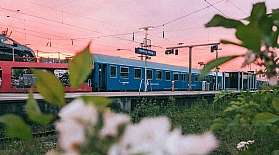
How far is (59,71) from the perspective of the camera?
23359mm

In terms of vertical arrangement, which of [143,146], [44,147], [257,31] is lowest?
[44,147]

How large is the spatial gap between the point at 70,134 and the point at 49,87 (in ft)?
0.67

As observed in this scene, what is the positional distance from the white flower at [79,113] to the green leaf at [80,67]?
0.44 feet

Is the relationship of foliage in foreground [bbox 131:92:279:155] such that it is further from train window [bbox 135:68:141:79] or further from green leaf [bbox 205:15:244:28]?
train window [bbox 135:68:141:79]

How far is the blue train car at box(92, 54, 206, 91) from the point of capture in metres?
26.9

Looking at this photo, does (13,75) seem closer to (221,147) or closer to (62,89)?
(221,147)

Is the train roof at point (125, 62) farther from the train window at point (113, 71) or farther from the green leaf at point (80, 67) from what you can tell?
the green leaf at point (80, 67)

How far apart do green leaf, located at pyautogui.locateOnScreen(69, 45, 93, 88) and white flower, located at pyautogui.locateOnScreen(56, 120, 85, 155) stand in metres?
0.16

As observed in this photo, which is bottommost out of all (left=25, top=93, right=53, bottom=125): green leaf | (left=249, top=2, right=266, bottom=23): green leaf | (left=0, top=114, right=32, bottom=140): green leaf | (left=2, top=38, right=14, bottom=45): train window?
(left=0, top=114, right=32, bottom=140): green leaf

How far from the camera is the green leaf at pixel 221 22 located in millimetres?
920

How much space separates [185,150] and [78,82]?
24cm

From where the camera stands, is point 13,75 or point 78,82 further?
point 13,75

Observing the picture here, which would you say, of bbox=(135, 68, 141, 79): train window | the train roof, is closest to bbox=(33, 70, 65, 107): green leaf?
the train roof

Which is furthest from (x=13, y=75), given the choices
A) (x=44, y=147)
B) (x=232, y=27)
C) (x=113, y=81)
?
(x=232, y=27)
